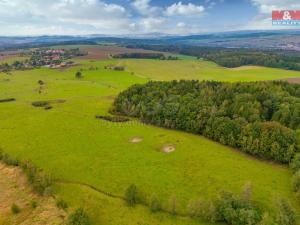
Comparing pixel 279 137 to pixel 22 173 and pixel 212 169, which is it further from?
pixel 22 173

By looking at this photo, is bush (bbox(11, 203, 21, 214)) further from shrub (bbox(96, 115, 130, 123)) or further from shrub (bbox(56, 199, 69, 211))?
shrub (bbox(96, 115, 130, 123))

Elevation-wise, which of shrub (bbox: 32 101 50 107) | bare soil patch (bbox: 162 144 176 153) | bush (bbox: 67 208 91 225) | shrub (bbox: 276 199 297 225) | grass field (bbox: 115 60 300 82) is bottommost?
shrub (bbox: 276 199 297 225)

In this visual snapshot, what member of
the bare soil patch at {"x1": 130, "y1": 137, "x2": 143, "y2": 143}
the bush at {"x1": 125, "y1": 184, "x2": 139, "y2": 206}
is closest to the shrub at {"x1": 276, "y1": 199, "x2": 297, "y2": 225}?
the bush at {"x1": 125, "y1": 184, "x2": 139, "y2": 206}

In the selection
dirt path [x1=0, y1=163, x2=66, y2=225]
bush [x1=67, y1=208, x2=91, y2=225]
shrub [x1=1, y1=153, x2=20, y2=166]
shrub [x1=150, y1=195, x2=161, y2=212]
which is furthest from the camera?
shrub [x1=1, y1=153, x2=20, y2=166]

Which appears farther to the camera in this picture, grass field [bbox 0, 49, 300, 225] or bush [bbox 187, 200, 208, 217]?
grass field [bbox 0, 49, 300, 225]

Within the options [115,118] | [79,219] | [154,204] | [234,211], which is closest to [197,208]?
[234,211]

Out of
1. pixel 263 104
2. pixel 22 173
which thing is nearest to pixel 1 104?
pixel 22 173

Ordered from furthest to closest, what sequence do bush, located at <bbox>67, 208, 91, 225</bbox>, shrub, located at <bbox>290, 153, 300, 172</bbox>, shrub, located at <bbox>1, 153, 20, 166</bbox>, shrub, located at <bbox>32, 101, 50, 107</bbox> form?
shrub, located at <bbox>32, 101, 50, 107</bbox> → shrub, located at <bbox>1, 153, 20, 166</bbox> → shrub, located at <bbox>290, 153, 300, 172</bbox> → bush, located at <bbox>67, 208, 91, 225</bbox>
